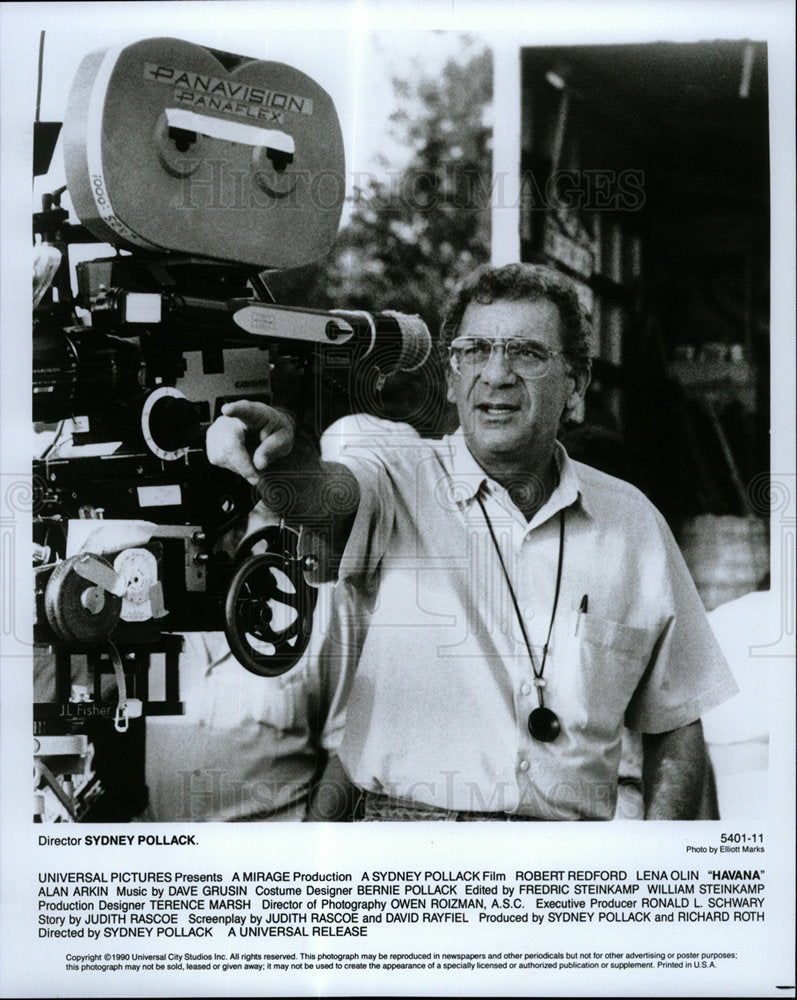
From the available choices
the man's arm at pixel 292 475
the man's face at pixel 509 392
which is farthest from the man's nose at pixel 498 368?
the man's arm at pixel 292 475

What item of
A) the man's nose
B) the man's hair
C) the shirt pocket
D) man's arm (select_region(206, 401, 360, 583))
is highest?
the man's hair

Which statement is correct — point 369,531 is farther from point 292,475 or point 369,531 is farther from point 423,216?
point 423,216

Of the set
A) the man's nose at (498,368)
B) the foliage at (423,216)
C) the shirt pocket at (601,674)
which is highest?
the foliage at (423,216)

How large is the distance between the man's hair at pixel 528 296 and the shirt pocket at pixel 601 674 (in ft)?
1.98

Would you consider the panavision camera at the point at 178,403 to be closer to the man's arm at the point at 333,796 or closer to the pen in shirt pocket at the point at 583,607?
the man's arm at the point at 333,796

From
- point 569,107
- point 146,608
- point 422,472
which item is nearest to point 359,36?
point 569,107

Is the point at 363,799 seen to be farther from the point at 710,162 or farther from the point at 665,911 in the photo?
the point at 710,162

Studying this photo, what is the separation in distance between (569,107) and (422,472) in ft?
2.99

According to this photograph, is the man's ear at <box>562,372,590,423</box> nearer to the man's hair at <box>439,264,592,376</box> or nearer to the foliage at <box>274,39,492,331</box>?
the man's hair at <box>439,264,592,376</box>

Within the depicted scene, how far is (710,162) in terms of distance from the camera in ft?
8.35

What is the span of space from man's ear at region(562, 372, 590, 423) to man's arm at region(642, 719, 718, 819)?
0.77m

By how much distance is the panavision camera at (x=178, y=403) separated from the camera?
2.48 m

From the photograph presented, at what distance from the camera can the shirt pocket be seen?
2.49 meters

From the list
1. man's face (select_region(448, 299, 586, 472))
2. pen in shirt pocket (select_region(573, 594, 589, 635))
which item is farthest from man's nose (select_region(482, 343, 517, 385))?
pen in shirt pocket (select_region(573, 594, 589, 635))
